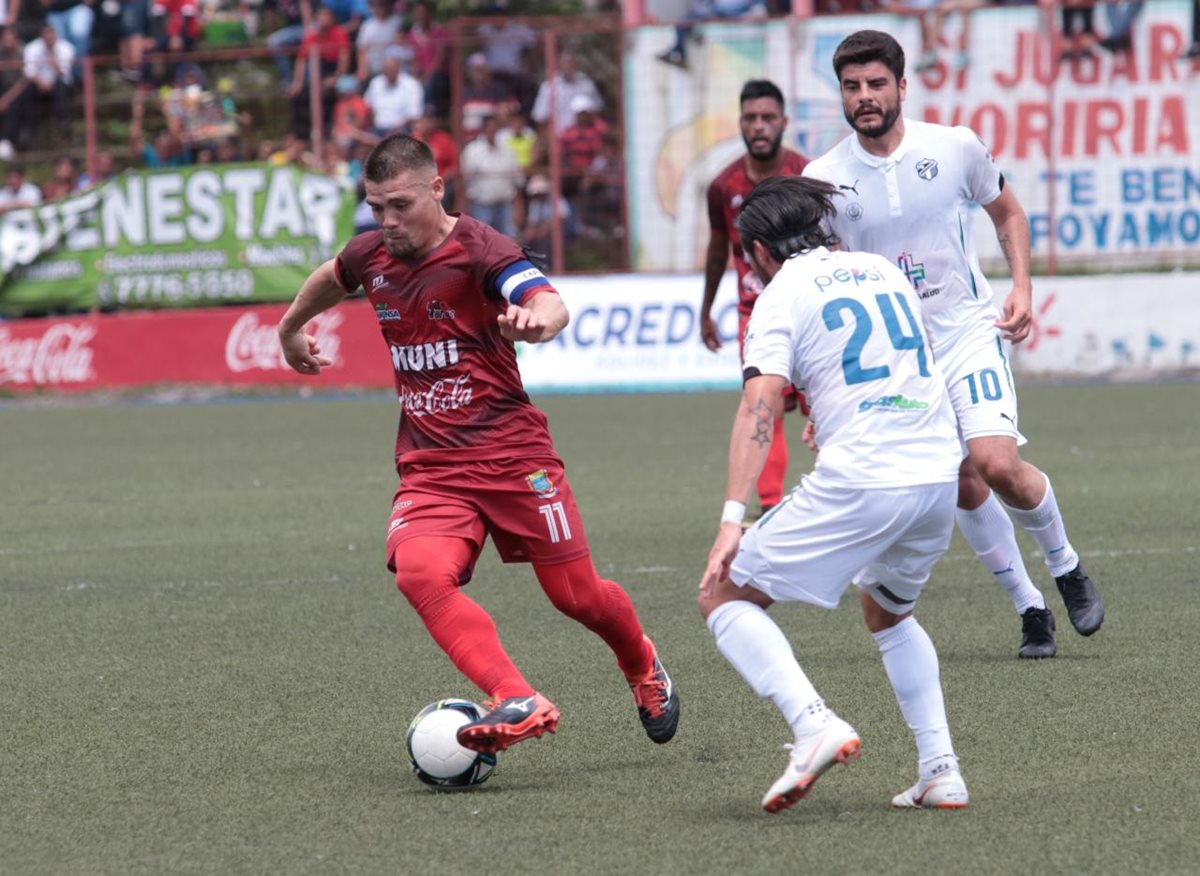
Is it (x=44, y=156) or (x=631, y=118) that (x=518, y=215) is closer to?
(x=631, y=118)

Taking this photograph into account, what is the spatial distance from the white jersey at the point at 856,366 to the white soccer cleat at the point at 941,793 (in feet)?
2.42

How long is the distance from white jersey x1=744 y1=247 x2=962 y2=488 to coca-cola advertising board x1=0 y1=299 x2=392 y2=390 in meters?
15.0

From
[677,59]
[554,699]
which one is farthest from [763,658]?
[677,59]

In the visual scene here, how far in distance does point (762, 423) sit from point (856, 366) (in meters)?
0.28

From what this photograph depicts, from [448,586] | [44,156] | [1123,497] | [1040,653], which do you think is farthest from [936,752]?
[44,156]

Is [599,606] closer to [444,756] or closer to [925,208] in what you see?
[444,756]

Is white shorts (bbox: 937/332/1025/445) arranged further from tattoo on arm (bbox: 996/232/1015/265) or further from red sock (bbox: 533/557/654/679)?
red sock (bbox: 533/557/654/679)

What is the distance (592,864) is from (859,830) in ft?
2.23

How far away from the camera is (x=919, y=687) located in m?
4.75

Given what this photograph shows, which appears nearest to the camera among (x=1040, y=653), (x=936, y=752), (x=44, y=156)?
(x=936, y=752)

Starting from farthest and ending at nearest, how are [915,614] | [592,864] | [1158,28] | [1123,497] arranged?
[1158,28]
[1123,497]
[915,614]
[592,864]

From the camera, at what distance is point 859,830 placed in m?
4.59

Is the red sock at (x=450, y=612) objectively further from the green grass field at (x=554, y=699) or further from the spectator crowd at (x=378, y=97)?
the spectator crowd at (x=378, y=97)

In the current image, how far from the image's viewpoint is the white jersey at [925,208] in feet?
21.5
